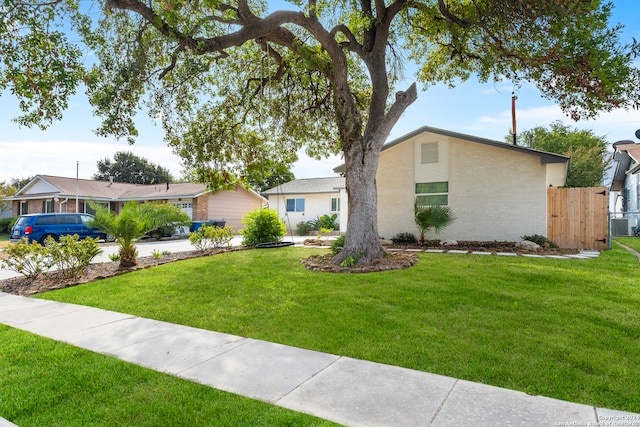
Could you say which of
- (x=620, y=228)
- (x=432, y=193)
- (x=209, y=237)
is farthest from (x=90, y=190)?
(x=620, y=228)

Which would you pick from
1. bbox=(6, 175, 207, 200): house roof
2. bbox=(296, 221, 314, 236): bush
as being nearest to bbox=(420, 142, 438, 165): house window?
bbox=(296, 221, 314, 236): bush

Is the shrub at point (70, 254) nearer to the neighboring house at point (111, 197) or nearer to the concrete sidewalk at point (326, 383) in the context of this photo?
the concrete sidewalk at point (326, 383)

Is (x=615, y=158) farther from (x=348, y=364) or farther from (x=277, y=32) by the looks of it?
(x=348, y=364)

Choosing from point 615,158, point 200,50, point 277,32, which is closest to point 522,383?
point 200,50

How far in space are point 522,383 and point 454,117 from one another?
517 inches

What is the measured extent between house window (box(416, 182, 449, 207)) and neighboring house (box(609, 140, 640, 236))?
9816 mm

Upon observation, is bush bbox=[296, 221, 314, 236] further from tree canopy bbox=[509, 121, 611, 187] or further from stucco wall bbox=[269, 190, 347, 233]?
tree canopy bbox=[509, 121, 611, 187]

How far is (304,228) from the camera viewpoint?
78.6 feet

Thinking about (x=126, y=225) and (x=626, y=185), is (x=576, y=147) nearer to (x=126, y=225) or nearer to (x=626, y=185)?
(x=626, y=185)

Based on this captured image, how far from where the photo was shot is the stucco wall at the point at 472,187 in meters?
12.0

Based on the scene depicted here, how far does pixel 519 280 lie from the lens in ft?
21.6

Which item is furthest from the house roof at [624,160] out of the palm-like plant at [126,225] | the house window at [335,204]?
the palm-like plant at [126,225]

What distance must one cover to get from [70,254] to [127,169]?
42.3m

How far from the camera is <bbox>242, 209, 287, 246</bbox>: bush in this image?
13.9m
